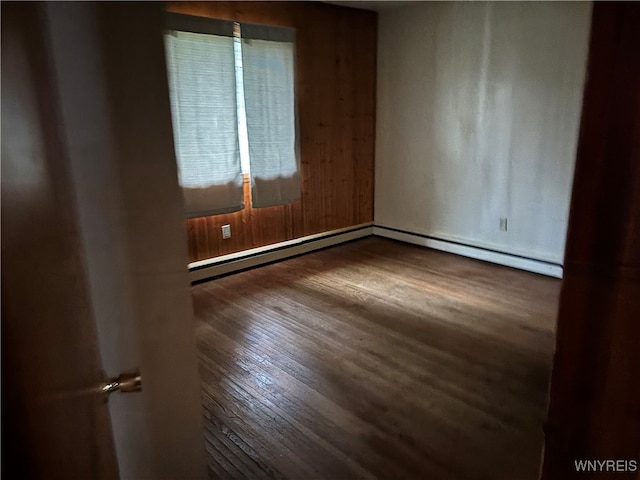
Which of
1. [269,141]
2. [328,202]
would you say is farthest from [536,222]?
[269,141]

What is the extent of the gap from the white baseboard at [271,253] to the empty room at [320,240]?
0.08 feet

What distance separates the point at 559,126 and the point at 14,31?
4025 millimetres

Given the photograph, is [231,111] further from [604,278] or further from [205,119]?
[604,278]

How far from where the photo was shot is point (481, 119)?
426 cm

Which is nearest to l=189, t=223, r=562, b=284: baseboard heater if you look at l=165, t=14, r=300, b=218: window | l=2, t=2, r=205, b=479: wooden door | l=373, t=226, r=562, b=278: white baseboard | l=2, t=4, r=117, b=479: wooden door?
l=373, t=226, r=562, b=278: white baseboard

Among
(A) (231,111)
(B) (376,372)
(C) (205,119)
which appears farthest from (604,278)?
(A) (231,111)

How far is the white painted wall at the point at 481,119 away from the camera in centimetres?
377

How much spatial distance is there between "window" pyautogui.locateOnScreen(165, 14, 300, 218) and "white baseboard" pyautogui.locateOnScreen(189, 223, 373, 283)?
0.45m

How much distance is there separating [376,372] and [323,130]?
2724mm

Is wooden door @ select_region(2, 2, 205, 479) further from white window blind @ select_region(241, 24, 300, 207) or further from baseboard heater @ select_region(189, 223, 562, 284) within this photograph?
white window blind @ select_region(241, 24, 300, 207)

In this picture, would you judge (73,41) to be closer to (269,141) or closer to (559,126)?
(269,141)

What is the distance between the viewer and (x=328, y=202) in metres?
4.84

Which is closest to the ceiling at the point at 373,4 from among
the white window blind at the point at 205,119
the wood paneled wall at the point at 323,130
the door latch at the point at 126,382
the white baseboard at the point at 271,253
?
the wood paneled wall at the point at 323,130

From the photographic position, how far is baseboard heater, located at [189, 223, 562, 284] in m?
4.02
